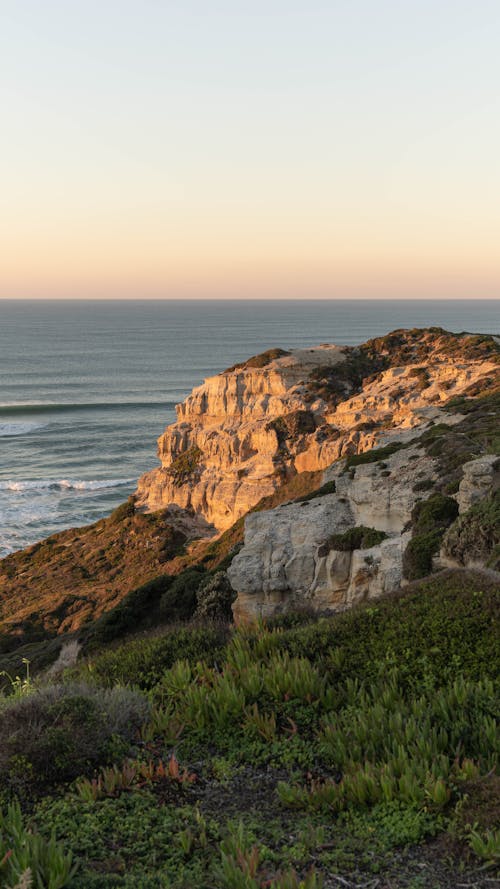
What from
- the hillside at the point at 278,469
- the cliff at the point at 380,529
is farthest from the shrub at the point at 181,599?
the cliff at the point at 380,529

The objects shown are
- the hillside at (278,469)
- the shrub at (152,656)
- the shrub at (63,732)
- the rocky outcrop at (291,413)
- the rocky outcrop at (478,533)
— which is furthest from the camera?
the rocky outcrop at (291,413)

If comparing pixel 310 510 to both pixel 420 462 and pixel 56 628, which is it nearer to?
pixel 420 462

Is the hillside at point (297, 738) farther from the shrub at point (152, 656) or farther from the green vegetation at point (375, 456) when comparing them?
the green vegetation at point (375, 456)

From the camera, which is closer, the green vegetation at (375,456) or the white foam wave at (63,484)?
the green vegetation at (375,456)

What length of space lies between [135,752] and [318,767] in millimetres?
2096

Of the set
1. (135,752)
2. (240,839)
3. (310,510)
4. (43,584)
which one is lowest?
(43,584)

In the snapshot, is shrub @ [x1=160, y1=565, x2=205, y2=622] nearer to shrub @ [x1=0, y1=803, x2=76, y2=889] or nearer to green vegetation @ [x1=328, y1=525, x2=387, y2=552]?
green vegetation @ [x1=328, y1=525, x2=387, y2=552]

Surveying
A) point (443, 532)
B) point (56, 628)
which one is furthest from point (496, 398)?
point (56, 628)

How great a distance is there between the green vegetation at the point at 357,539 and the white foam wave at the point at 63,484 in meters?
46.9

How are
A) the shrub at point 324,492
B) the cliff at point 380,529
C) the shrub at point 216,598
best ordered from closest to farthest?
the cliff at point 380,529 → the shrub at point 216,598 → the shrub at point 324,492

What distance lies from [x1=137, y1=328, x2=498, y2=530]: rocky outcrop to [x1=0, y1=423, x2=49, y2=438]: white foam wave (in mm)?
32825

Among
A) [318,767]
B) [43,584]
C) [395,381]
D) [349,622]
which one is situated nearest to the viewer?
[318,767]

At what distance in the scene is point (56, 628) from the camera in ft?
112

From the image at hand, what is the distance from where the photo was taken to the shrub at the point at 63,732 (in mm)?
→ 7031
